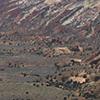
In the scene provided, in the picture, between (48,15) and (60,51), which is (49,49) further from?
(48,15)

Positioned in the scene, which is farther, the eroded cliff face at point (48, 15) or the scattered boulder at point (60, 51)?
the eroded cliff face at point (48, 15)

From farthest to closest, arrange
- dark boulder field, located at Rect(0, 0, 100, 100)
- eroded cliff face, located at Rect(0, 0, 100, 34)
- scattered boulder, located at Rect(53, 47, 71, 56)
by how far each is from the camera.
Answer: eroded cliff face, located at Rect(0, 0, 100, 34) → scattered boulder, located at Rect(53, 47, 71, 56) → dark boulder field, located at Rect(0, 0, 100, 100)

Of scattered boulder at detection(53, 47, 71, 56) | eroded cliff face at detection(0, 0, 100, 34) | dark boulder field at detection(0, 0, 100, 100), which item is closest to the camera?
dark boulder field at detection(0, 0, 100, 100)

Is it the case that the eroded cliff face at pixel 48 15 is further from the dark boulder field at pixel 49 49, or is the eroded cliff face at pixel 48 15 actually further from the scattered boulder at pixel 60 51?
the scattered boulder at pixel 60 51

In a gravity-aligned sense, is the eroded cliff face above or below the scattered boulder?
above

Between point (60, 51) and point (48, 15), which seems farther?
point (48, 15)

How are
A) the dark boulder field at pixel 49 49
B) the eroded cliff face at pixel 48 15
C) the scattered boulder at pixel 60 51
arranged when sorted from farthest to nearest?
1. the eroded cliff face at pixel 48 15
2. the scattered boulder at pixel 60 51
3. the dark boulder field at pixel 49 49

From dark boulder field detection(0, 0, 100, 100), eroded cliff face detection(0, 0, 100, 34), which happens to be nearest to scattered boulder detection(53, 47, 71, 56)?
dark boulder field detection(0, 0, 100, 100)

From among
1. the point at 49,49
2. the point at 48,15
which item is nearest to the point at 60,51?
the point at 49,49

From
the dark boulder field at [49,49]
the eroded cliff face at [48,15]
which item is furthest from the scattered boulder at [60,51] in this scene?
the eroded cliff face at [48,15]

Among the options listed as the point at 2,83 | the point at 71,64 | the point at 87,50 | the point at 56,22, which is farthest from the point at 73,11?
the point at 2,83

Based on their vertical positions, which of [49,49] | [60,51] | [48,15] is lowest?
[60,51]

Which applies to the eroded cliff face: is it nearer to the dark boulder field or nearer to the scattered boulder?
the dark boulder field
